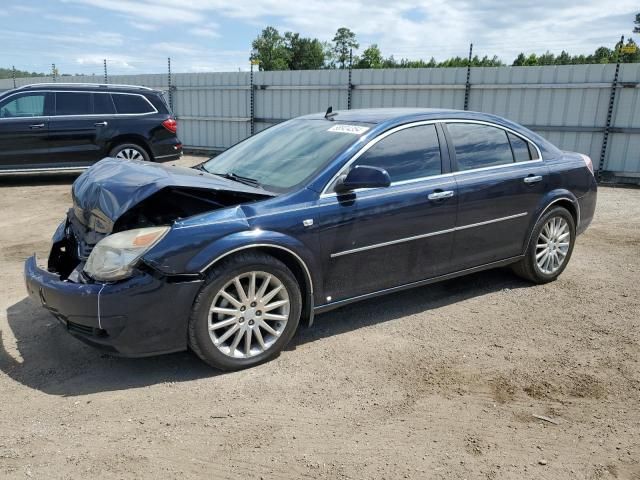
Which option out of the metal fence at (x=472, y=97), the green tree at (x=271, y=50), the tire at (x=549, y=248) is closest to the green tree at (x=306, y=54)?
the green tree at (x=271, y=50)

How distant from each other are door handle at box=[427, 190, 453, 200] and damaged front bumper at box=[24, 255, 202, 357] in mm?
1944

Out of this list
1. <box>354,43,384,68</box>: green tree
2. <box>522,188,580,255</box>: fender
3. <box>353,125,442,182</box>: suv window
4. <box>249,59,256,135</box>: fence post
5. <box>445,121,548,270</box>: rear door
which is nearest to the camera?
<box>353,125,442,182</box>: suv window

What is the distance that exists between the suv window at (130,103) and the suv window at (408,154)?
314 inches

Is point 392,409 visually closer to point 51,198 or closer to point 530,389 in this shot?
point 530,389

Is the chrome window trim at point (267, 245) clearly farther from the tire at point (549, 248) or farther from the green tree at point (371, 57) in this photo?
the green tree at point (371, 57)

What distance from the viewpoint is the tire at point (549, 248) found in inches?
204

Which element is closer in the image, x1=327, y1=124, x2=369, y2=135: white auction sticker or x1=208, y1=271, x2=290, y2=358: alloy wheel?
x1=208, y1=271, x2=290, y2=358: alloy wheel

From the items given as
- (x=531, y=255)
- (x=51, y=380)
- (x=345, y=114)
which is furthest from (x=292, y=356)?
(x=531, y=255)

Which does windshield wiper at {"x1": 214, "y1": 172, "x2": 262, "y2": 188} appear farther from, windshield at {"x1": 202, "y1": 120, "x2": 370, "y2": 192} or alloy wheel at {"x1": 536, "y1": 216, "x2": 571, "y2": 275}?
alloy wheel at {"x1": 536, "y1": 216, "x2": 571, "y2": 275}

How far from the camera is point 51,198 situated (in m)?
9.41

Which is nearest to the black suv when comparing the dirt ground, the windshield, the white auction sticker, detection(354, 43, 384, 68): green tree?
the dirt ground

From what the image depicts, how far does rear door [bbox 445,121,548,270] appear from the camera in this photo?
15.0ft

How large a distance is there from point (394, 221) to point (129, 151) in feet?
26.7

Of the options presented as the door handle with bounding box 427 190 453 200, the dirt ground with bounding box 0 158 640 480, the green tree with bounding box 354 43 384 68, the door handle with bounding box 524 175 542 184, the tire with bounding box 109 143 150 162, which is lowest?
the dirt ground with bounding box 0 158 640 480
